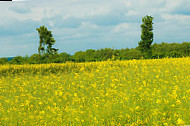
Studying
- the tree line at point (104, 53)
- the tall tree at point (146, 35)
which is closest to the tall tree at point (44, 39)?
the tree line at point (104, 53)

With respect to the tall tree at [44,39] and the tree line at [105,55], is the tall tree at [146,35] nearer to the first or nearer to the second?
the tree line at [105,55]

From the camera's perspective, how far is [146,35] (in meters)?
23.4

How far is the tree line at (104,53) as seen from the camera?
20828mm

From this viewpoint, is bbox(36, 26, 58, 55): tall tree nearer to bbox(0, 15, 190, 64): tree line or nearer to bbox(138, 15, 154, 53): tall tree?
bbox(0, 15, 190, 64): tree line

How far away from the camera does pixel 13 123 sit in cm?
521

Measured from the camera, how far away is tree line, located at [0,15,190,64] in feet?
68.3

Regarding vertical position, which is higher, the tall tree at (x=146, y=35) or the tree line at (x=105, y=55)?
the tall tree at (x=146, y=35)

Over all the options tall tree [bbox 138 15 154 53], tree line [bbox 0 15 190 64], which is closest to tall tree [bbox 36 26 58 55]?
tree line [bbox 0 15 190 64]

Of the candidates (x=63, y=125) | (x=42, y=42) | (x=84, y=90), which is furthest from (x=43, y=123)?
(x=42, y=42)

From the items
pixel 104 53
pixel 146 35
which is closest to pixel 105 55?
pixel 104 53

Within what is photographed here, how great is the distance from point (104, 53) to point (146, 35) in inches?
209

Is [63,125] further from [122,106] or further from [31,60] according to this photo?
[31,60]

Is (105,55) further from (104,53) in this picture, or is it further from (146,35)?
(146,35)

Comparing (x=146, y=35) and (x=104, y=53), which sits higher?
(x=146, y=35)
